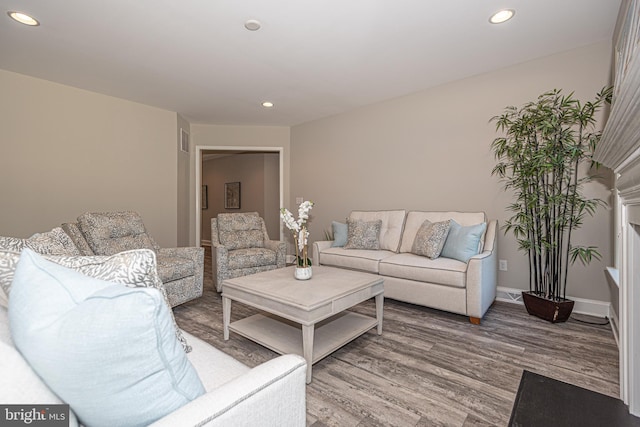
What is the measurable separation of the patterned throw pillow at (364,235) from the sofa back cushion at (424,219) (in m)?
0.32

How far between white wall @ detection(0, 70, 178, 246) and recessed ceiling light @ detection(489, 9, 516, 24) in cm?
424

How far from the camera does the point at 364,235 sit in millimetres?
3803

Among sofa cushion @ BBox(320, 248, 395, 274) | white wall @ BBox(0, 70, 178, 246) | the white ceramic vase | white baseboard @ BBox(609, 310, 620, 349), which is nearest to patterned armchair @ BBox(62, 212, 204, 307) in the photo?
white wall @ BBox(0, 70, 178, 246)

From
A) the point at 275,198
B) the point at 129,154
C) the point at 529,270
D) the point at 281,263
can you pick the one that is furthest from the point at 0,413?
the point at 275,198

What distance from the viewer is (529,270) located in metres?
3.06

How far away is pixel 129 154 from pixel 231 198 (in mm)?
3333

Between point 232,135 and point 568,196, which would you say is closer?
point 568,196

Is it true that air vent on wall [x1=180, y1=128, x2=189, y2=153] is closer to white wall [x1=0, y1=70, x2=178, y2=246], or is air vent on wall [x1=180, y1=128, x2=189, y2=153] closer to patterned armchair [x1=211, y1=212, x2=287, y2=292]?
white wall [x1=0, y1=70, x2=178, y2=246]

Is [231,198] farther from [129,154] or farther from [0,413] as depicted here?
[0,413]

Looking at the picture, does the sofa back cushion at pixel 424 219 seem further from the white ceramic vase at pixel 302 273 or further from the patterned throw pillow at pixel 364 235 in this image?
the white ceramic vase at pixel 302 273

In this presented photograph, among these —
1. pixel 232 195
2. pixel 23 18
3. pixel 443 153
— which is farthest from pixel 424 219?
pixel 232 195

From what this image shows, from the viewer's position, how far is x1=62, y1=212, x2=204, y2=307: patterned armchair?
2.82m

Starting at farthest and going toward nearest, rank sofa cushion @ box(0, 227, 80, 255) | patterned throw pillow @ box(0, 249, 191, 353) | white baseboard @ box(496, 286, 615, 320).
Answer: white baseboard @ box(496, 286, 615, 320) < sofa cushion @ box(0, 227, 80, 255) < patterned throw pillow @ box(0, 249, 191, 353)

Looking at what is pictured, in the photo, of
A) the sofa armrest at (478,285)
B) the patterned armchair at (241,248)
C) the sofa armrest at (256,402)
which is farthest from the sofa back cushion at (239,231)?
the sofa armrest at (256,402)
